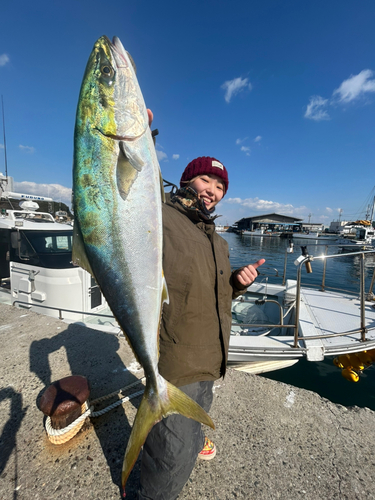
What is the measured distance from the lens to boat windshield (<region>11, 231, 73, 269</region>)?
214 inches

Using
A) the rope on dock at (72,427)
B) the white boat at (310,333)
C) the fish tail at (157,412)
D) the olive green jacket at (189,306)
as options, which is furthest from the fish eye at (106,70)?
the white boat at (310,333)

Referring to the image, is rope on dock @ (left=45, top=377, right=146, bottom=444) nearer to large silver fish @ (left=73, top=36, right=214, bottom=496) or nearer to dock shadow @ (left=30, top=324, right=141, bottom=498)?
dock shadow @ (left=30, top=324, right=141, bottom=498)

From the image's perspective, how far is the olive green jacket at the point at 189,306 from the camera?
148 cm

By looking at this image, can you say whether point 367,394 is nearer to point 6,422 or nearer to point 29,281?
point 6,422

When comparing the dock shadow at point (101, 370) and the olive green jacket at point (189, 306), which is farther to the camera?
the dock shadow at point (101, 370)

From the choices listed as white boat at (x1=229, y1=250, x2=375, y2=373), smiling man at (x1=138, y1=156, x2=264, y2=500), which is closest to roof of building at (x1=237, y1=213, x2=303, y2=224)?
white boat at (x1=229, y1=250, x2=375, y2=373)

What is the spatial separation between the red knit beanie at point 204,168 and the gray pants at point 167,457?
1816 mm

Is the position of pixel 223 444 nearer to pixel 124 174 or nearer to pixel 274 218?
pixel 124 174

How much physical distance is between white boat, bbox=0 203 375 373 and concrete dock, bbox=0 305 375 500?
976 mm

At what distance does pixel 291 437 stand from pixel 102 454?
6.06 feet

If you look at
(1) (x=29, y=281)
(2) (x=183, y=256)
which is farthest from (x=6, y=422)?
(1) (x=29, y=281)

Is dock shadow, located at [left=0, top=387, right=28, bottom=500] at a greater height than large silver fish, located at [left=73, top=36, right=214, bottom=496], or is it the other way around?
large silver fish, located at [left=73, top=36, right=214, bottom=496]

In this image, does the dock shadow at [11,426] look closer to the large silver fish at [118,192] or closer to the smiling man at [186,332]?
the smiling man at [186,332]

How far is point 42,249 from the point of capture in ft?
18.5
